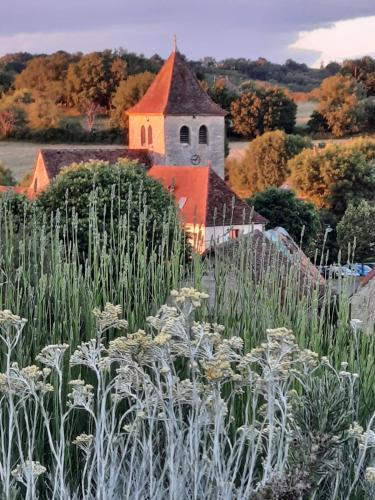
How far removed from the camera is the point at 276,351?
63.4 inches

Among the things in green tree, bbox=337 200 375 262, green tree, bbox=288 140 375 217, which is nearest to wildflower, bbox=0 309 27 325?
green tree, bbox=337 200 375 262

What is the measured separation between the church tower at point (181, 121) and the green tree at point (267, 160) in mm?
5752

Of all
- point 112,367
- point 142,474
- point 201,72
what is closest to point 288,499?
point 142,474

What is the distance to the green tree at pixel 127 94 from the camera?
116ft

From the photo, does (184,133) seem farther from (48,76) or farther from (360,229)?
(48,76)

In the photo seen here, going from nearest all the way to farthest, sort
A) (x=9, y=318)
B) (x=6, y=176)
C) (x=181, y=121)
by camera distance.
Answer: (x=9, y=318) < (x=181, y=121) < (x=6, y=176)

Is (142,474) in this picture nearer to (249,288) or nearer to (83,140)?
(249,288)

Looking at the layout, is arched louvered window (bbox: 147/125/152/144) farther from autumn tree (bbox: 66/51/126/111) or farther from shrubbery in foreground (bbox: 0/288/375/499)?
shrubbery in foreground (bbox: 0/288/375/499)

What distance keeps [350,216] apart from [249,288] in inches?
851

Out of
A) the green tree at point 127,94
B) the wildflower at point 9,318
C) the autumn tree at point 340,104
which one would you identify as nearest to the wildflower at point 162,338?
the wildflower at point 9,318

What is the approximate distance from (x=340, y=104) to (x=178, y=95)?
1592 centimetres

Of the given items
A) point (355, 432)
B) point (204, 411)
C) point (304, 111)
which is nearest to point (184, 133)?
point (304, 111)

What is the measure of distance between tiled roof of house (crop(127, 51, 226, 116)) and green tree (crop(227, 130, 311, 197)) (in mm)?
6531

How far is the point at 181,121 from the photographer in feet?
91.1
